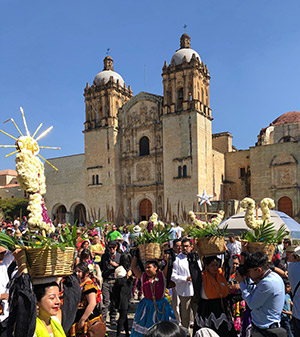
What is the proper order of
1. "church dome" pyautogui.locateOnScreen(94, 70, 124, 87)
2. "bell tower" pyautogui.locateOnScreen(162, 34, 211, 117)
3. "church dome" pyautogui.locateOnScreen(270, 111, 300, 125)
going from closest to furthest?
"bell tower" pyautogui.locateOnScreen(162, 34, 211, 117)
"church dome" pyautogui.locateOnScreen(270, 111, 300, 125)
"church dome" pyautogui.locateOnScreen(94, 70, 124, 87)

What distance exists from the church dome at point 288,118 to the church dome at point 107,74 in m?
16.0

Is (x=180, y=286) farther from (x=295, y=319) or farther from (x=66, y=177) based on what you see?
(x=66, y=177)

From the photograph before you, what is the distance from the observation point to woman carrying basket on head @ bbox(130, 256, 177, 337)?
4777 millimetres

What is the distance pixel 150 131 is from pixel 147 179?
438 cm

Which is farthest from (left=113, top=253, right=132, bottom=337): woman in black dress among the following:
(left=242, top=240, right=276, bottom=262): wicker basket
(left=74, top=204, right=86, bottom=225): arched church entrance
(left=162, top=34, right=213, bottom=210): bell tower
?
(left=74, top=204, right=86, bottom=225): arched church entrance

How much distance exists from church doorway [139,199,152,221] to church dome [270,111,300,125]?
1476 cm

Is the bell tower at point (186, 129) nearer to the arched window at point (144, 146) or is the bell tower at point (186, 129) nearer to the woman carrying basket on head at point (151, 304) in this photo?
the arched window at point (144, 146)

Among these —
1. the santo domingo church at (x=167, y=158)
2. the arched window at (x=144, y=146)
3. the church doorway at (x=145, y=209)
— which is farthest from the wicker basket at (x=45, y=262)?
the arched window at (x=144, y=146)

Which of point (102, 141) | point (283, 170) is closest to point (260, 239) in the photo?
point (283, 170)

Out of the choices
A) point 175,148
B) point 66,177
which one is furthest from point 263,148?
point 66,177

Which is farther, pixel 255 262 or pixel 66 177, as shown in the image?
pixel 66 177

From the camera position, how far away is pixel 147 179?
33438 mm

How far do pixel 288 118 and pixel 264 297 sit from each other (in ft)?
112

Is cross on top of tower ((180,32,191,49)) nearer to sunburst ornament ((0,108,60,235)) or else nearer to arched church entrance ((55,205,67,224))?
arched church entrance ((55,205,67,224))
